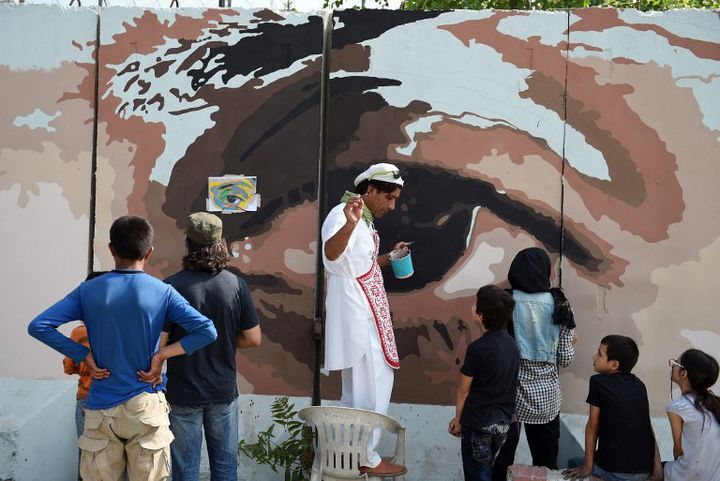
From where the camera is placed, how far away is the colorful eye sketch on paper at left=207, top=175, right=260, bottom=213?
5199mm

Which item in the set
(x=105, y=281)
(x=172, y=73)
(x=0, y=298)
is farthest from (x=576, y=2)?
(x=105, y=281)

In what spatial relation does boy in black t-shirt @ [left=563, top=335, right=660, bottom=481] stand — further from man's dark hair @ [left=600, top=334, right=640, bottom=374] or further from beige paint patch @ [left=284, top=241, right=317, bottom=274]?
beige paint patch @ [left=284, top=241, right=317, bottom=274]

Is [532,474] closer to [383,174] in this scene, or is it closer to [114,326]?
[383,174]

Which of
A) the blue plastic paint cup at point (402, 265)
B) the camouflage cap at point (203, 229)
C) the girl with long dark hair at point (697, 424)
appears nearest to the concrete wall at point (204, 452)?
the blue plastic paint cup at point (402, 265)

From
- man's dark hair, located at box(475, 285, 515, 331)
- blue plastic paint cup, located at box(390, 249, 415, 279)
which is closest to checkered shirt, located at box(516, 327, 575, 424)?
man's dark hair, located at box(475, 285, 515, 331)

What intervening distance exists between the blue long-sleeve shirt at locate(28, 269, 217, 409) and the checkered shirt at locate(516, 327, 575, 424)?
2.02 meters

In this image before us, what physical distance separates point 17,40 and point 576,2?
782 cm

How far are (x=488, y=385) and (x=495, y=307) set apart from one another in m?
0.39

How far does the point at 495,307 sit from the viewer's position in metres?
4.22

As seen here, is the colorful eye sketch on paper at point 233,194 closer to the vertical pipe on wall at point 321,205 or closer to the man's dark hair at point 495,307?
the vertical pipe on wall at point 321,205

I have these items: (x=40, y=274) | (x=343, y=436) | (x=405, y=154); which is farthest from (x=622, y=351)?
(x=40, y=274)

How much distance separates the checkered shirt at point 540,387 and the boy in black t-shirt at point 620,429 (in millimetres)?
349

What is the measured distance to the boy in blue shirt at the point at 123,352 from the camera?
337 centimetres

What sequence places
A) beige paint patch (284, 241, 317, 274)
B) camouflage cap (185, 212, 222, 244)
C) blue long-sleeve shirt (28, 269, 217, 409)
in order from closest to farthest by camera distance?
blue long-sleeve shirt (28, 269, 217, 409), camouflage cap (185, 212, 222, 244), beige paint patch (284, 241, 317, 274)
